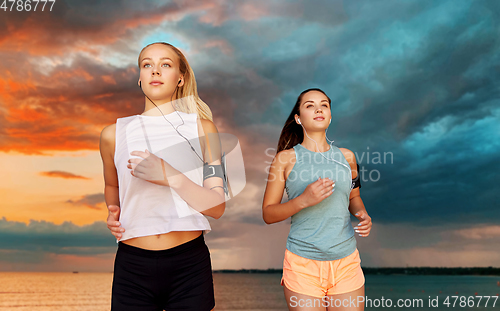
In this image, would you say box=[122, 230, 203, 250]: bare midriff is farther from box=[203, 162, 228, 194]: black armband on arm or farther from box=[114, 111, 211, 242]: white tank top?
box=[203, 162, 228, 194]: black armband on arm

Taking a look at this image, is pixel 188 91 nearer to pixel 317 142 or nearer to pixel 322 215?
pixel 317 142

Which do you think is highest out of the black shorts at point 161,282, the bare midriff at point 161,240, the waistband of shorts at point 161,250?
the bare midriff at point 161,240

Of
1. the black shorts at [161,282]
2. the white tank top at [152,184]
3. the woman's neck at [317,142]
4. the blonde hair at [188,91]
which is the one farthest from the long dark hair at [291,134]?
the black shorts at [161,282]

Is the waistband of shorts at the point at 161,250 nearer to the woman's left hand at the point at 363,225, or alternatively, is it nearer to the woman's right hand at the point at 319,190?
the woman's right hand at the point at 319,190

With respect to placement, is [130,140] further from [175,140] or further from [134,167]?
[134,167]

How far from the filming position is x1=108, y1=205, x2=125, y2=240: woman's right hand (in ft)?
7.10

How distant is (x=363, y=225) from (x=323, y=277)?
54 cm

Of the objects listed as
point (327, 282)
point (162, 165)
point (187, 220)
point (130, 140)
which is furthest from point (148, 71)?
point (327, 282)

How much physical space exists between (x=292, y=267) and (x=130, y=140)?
1.62 m

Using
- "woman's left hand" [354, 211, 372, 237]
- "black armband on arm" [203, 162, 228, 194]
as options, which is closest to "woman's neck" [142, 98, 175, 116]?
"black armband on arm" [203, 162, 228, 194]

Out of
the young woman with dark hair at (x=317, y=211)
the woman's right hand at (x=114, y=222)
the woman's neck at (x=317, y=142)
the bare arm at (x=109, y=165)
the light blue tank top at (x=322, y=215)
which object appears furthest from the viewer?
the woman's neck at (x=317, y=142)

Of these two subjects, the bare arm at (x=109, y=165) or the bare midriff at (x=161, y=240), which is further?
the bare arm at (x=109, y=165)

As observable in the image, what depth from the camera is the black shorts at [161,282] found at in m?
2.06

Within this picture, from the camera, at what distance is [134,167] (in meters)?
1.83
